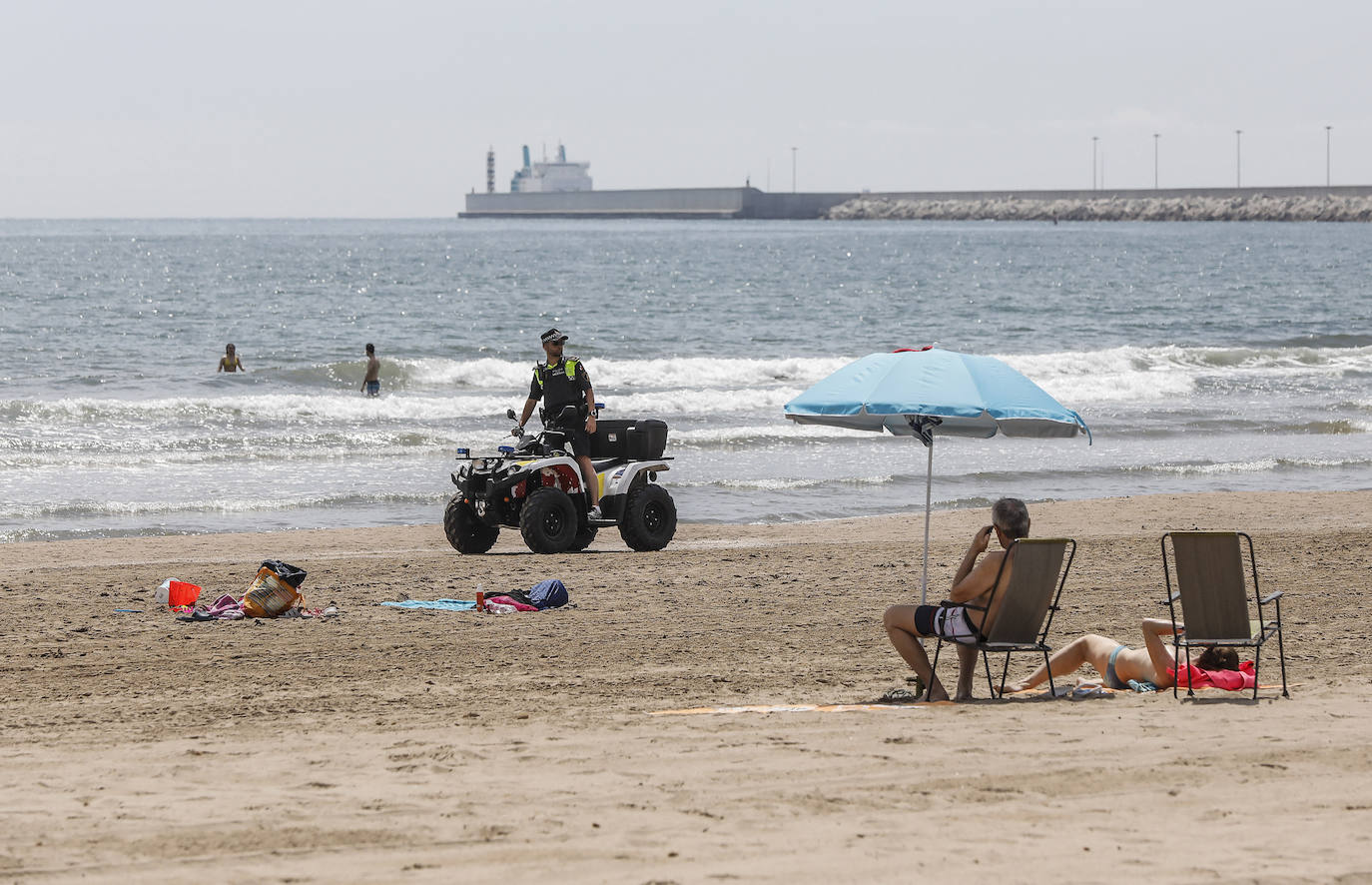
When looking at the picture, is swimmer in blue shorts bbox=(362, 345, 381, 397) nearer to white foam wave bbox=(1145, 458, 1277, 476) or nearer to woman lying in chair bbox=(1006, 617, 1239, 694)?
white foam wave bbox=(1145, 458, 1277, 476)

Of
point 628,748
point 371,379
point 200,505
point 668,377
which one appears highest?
point 371,379

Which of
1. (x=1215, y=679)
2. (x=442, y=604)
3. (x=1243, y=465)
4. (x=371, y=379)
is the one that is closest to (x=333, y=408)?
(x=371, y=379)

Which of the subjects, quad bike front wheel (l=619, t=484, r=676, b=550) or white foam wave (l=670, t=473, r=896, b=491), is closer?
quad bike front wheel (l=619, t=484, r=676, b=550)

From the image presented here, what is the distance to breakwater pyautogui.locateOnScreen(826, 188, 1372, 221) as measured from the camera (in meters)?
149

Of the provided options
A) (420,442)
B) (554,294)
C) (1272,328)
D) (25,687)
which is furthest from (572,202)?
(25,687)

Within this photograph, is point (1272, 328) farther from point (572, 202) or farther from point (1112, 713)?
point (572, 202)

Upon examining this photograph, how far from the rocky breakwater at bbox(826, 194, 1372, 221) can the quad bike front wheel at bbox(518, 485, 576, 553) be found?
481 ft

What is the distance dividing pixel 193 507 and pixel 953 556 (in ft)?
25.0

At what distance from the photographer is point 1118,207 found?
161000 millimetres

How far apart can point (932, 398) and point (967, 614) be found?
1.23m

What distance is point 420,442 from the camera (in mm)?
20219

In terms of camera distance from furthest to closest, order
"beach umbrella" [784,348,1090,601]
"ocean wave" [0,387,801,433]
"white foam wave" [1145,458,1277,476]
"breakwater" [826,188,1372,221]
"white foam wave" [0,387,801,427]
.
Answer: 1. "breakwater" [826,188,1372,221]
2. "white foam wave" [0,387,801,427]
3. "ocean wave" [0,387,801,433]
4. "white foam wave" [1145,458,1277,476]
5. "beach umbrella" [784,348,1090,601]

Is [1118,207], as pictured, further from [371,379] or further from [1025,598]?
[1025,598]

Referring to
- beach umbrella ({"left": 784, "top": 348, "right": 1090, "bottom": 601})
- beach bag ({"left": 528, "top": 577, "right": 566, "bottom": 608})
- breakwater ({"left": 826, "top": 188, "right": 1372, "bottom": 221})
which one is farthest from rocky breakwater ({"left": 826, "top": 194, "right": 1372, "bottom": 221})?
beach umbrella ({"left": 784, "top": 348, "right": 1090, "bottom": 601})
